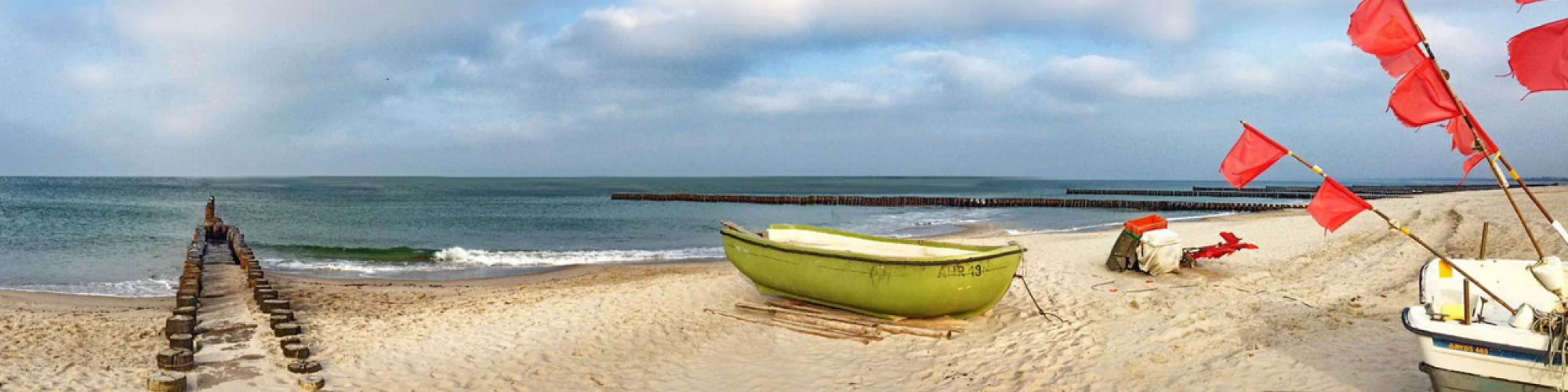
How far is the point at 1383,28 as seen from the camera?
4.94 meters

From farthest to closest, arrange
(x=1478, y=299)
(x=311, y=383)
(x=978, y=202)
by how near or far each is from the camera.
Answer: (x=978, y=202)
(x=311, y=383)
(x=1478, y=299)

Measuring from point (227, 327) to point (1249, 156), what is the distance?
33.0 ft

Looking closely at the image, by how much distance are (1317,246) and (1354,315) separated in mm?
7878

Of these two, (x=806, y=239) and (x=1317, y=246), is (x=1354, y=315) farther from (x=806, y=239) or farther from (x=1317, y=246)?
(x=1317, y=246)

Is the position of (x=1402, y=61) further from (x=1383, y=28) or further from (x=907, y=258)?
(x=907, y=258)

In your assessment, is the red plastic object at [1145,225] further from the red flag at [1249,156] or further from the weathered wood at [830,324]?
the red flag at [1249,156]

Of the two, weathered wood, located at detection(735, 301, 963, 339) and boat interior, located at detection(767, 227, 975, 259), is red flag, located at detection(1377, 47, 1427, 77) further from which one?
boat interior, located at detection(767, 227, 975, 259)

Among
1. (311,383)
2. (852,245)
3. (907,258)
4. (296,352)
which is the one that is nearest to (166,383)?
(311,383)

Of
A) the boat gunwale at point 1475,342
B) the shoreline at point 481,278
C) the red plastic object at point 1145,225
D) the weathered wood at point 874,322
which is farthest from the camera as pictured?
the shoreline at point 481,278

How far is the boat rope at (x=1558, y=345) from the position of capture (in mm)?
4301

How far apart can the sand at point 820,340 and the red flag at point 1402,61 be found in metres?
2.18

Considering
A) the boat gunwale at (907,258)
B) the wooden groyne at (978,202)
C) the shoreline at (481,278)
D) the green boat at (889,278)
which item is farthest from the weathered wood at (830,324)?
the wooden groyne at (978,202)

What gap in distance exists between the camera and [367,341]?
336 inches

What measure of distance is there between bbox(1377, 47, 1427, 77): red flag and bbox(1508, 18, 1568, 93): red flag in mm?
565
